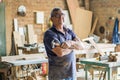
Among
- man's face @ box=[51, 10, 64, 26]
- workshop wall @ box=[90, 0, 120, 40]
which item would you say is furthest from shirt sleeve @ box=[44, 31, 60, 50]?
workshop wall @ box=[90, 0, 120, 40]

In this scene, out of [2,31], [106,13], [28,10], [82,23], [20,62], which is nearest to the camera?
[20,62]

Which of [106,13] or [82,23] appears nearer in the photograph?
[106,13]

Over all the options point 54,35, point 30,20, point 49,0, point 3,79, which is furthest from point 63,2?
point 54,35

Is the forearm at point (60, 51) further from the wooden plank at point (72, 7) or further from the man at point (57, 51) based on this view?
the wooden plank at point (72, 7)

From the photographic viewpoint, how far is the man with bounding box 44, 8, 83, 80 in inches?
99.7

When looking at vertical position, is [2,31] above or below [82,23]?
below

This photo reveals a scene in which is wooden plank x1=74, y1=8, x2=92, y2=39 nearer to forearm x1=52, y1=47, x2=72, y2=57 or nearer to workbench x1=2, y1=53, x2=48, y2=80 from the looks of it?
workbench x1=2, y1=53, x2=48, y2=80

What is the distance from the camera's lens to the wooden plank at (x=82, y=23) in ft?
25.7

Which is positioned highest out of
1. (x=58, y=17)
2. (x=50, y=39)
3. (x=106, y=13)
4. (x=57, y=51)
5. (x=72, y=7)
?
(x=72, y=7)

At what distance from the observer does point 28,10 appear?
7180mm

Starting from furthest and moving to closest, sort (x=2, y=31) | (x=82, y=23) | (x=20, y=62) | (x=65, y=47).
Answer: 1. (x=82, y=23)
2. (x=2, y=31)
3. (x=20, y=62)
4. (x=65, y=47)

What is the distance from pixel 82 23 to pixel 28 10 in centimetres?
171

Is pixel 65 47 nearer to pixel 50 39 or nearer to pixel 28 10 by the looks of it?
pixel 50 39

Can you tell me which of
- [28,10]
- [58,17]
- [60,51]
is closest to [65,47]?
[60,51]
